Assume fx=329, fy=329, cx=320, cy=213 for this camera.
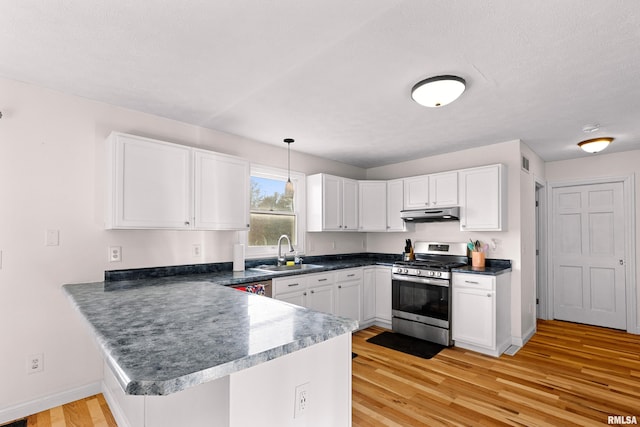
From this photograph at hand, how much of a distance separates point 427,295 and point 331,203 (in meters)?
1.71

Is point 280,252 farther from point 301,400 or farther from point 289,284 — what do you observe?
point 301,400

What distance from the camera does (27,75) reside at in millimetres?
2307

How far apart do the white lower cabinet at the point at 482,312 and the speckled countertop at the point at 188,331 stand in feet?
8.89

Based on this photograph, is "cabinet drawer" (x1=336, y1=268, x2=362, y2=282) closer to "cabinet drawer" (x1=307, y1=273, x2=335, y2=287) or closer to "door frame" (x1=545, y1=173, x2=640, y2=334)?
"cabinet drawer" (x1=307, y1=273, x2=335, y2=287)

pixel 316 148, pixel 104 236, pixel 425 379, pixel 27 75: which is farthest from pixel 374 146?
pixel 27 75

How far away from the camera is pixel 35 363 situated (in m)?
2.42

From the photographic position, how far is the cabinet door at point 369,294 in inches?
175

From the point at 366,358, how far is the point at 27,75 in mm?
3724

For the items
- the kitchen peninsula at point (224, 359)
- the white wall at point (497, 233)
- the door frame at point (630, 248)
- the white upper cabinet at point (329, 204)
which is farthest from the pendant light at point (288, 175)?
the door frame at point (630, 248)

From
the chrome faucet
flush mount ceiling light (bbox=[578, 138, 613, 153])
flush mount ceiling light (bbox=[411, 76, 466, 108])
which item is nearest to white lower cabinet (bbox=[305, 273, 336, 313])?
the chrome faucet

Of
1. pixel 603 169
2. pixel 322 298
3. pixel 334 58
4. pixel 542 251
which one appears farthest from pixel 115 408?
pixel 603 169

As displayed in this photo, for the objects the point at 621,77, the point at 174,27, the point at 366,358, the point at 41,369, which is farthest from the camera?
the point at 366,358

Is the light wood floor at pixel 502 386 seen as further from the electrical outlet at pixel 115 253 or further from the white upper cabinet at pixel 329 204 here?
the electrical outlet at pixel 115 253

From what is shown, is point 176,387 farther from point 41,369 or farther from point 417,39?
point 41,369
